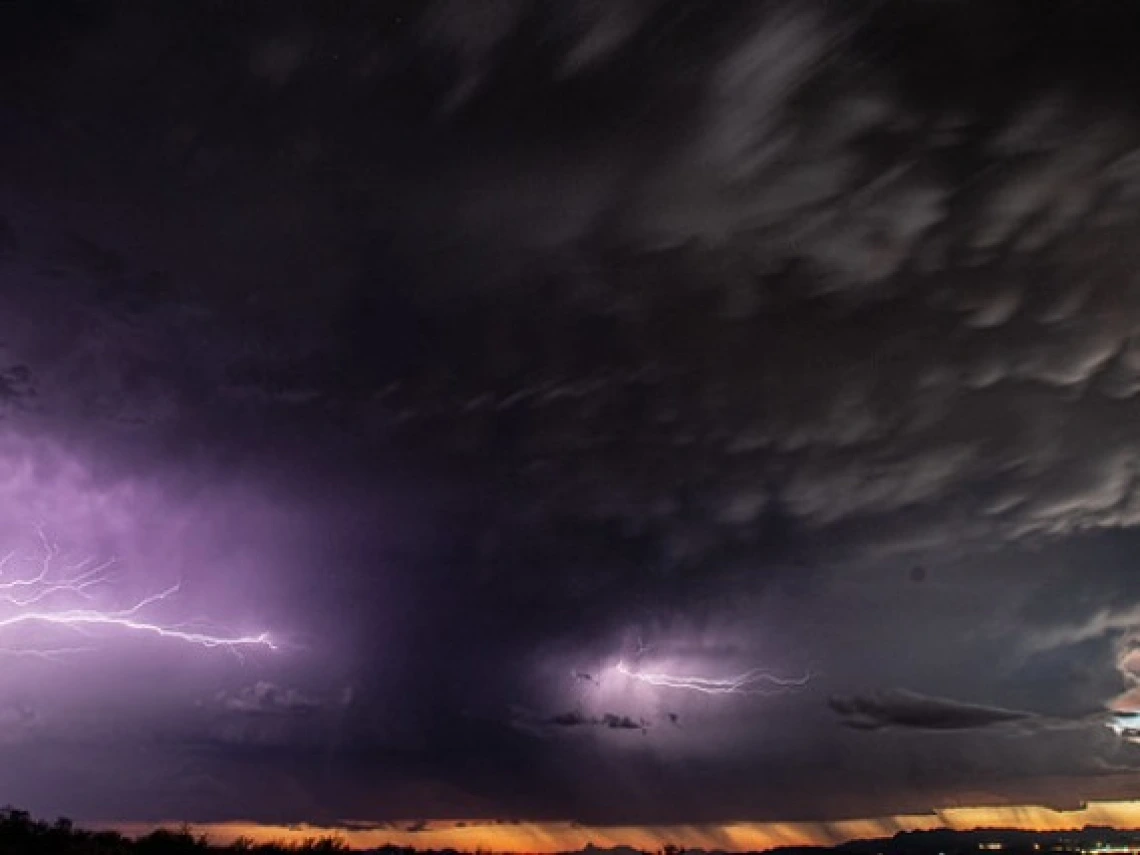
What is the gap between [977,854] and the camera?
17338 centimetres

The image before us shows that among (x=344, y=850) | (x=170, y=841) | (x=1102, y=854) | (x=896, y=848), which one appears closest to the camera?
(x=170, y=841)

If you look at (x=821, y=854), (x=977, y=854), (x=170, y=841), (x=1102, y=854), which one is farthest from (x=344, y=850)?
(x=977, y=854)

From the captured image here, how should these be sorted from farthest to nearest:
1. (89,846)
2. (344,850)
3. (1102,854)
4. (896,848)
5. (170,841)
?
1. (896,848)
2. (1102,854)
3. (344,850)
4. (170,841)
5. (89,846)

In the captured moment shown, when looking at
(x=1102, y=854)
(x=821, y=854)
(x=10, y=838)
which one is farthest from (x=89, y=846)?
(x=821, y=854)

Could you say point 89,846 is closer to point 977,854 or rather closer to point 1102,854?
point 1102,854

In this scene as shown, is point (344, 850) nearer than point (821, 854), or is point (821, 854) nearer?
point (344, 850)

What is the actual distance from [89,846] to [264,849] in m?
6.04

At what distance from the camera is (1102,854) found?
131875 mm

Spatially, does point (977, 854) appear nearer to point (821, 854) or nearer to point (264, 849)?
point (821, 854)

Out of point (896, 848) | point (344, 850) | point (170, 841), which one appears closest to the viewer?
point (170, 841)

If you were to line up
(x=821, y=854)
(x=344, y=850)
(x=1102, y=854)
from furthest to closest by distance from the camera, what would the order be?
(x=821, y=854), (x=1102, y=854), (x=344, y=850)

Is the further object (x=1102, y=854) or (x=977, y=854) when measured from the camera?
→ (x=977, y=854)

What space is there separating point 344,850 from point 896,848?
7568 inches

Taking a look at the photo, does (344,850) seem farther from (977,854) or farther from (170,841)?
(977,854)
